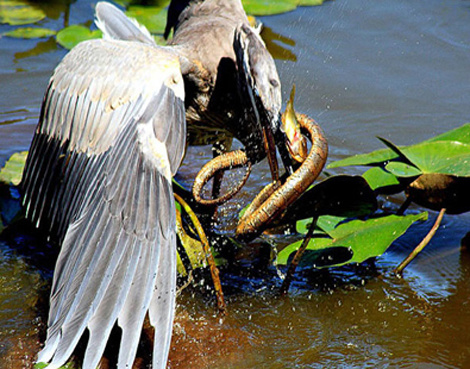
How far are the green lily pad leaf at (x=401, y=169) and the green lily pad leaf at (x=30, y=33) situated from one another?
4.22 m

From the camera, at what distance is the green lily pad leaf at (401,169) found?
112 inches

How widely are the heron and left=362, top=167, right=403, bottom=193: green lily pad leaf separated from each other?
533 millimetres

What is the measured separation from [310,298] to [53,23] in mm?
4573

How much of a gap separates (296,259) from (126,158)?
2.64 feet

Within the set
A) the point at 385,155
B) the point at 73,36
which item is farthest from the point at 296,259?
the point at 73,36

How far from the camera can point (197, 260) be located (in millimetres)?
2961

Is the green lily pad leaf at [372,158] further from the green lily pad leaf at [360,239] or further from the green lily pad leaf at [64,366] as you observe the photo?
the green lily pad leaf at [64,366]

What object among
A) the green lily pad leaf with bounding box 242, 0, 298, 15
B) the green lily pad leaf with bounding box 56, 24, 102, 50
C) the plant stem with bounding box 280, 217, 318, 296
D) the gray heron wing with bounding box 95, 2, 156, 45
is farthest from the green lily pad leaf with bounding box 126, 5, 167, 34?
the plant stem with bounding box 280, 217, 318, 296

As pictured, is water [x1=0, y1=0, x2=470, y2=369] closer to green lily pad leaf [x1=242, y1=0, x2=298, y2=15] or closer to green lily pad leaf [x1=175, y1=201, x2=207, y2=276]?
green lily pad leaf [x1=175, y1=201, x2=207, y2=276]

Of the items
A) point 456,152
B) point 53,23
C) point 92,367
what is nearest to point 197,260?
point 92,367

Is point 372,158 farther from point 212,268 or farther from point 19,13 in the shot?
point 19,13

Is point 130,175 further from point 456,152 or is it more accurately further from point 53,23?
point 53,23

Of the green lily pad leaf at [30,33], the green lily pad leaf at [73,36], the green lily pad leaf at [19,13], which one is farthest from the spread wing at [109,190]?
the green lily pad leaf at [19,13]

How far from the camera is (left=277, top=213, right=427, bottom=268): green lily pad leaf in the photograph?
8.74 feet
